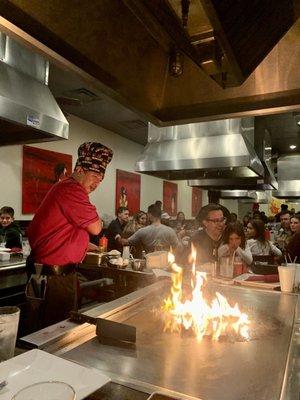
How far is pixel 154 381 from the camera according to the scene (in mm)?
929

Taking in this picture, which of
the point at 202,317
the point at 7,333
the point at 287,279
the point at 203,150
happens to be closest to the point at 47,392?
the point at 7,333

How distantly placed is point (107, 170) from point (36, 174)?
2031 millimetres

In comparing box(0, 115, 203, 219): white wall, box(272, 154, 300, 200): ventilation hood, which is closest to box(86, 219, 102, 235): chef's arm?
box(0, 115, 203, 219): white wall

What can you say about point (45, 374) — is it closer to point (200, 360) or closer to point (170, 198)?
point (200, 360)

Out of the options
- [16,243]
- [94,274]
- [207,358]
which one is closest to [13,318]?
[207,358]

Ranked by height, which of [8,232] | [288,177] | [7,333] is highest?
[288,177]

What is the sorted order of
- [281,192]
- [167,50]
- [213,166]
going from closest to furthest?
1. [167,50]
2. [213,166]
3. [281,192]

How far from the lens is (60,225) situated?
2.59 meters

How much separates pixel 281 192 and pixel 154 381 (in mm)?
7029

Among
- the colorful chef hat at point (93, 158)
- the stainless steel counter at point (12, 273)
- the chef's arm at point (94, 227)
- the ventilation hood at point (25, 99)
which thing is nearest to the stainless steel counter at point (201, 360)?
the chef's arm at point (94, 227)

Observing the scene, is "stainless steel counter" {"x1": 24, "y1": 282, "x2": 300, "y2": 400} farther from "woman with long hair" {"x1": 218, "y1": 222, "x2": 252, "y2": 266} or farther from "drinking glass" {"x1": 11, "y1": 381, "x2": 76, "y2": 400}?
"woman with long hair" {"x1": 218, "y1": 222, "x2": 252, "y2": 266}

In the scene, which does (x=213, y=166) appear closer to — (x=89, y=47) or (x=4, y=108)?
(x=4, y=108)

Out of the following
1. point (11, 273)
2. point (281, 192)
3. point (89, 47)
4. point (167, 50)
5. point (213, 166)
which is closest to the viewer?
point (89, 47)

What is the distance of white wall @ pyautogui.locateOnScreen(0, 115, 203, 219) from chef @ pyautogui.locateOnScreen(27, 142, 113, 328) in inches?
112
